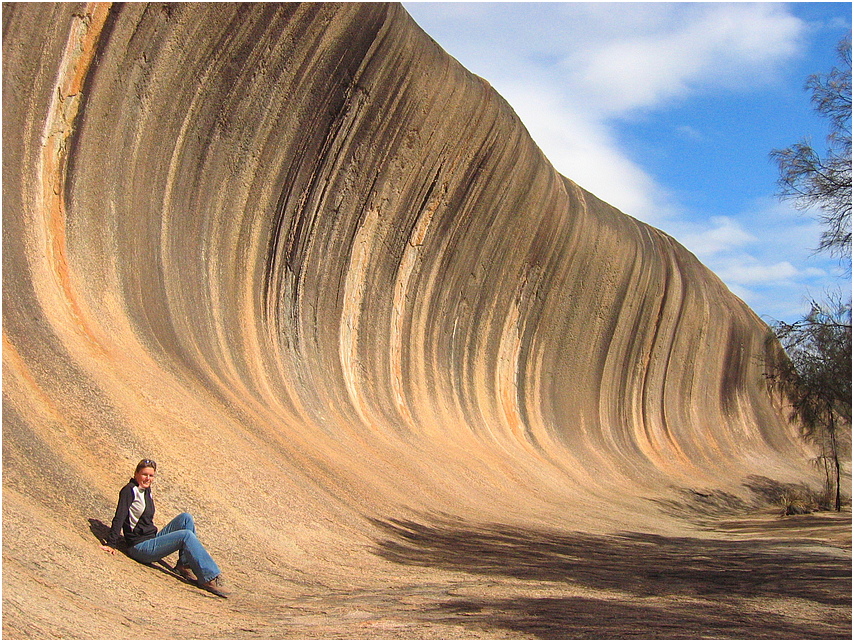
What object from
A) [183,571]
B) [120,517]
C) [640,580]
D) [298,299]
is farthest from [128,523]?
[298,299]

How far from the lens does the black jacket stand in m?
6.32

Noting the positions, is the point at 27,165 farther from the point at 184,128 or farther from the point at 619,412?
the point at 619,412

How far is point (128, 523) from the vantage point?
645 centimetres

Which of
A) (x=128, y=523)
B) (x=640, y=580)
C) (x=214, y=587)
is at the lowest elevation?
(x=214, y=587)

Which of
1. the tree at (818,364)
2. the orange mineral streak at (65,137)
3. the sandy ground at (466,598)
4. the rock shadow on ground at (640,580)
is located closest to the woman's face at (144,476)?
the sandy ground at (466,598)

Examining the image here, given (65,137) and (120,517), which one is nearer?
(120,517)

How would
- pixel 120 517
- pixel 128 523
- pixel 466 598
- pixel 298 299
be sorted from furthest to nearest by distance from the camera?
1. pixel 298 299
2. pixel 466 598
3. pixel 128 523
4. pixel 120 517

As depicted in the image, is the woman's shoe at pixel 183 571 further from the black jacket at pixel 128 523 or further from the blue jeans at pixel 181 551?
the black jacket at pixel 128 523

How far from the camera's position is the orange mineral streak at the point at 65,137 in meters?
9.70

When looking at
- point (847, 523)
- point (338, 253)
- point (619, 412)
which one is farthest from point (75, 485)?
point (619, 412)

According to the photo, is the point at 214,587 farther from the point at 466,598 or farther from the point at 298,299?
the point at 298,299

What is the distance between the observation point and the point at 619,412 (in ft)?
79.2

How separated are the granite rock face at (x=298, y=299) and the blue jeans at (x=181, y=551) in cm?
34

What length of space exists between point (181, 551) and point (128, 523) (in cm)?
46
